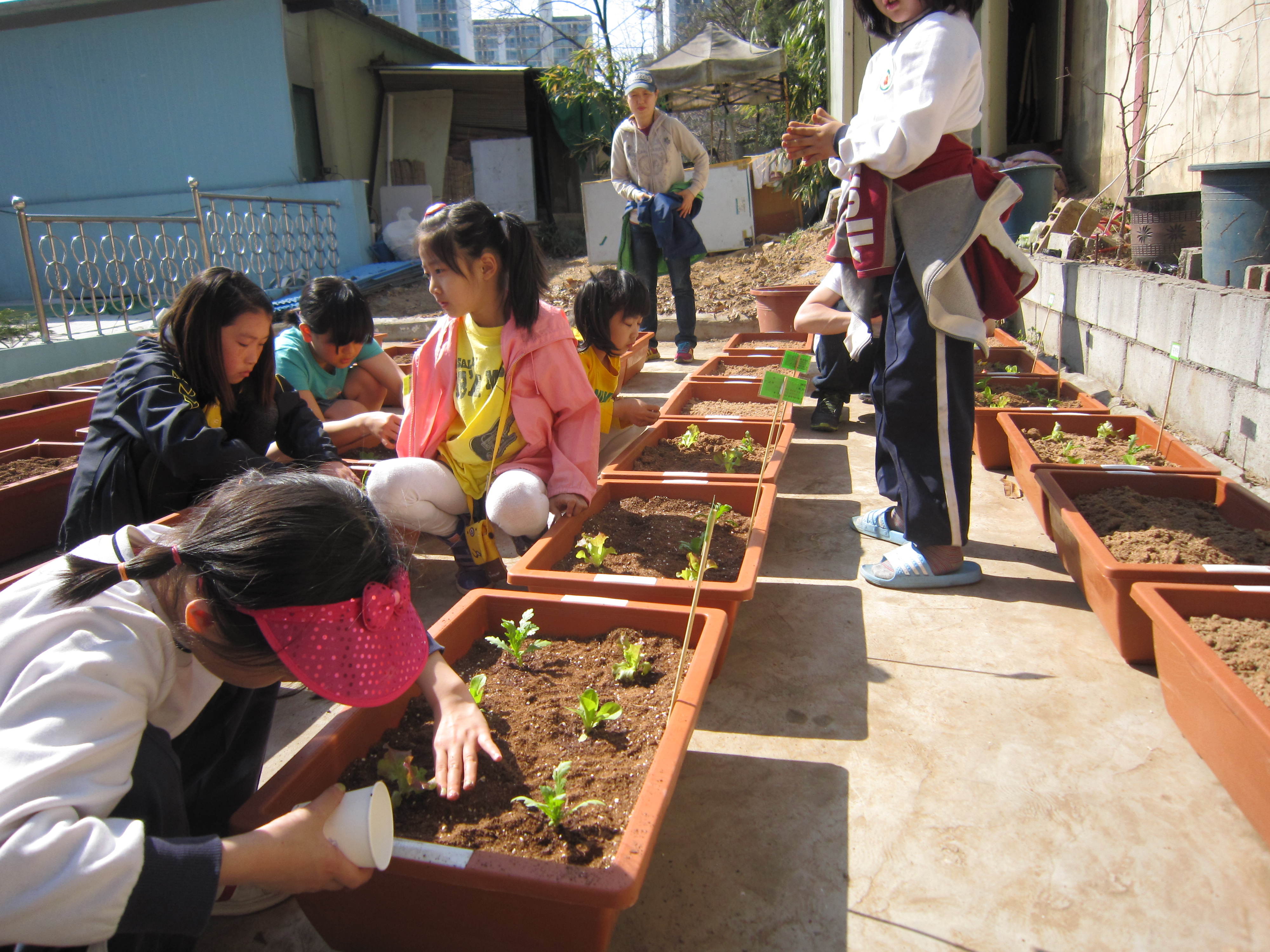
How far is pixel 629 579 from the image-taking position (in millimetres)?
1808

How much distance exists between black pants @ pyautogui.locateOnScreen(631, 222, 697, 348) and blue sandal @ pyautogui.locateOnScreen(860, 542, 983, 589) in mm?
2932

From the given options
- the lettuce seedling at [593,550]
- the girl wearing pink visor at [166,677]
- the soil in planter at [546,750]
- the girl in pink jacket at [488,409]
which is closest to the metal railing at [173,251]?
the girl in pink jacket at [488,409]

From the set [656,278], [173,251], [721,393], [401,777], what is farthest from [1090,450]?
[173,251]

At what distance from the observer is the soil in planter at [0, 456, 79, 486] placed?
9.29 feet

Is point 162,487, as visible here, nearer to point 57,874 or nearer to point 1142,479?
point 57,874

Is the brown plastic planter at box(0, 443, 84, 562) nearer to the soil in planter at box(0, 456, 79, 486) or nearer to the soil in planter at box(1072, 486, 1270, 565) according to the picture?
the soil in planter at box(0, 456, 79, 486)

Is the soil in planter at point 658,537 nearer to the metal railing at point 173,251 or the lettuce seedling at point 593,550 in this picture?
the lettuce seedling at point 593,550

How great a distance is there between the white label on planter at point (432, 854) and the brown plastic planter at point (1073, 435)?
1.93 metres

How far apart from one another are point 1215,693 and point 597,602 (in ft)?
3.71

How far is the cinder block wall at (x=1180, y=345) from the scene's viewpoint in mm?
2520

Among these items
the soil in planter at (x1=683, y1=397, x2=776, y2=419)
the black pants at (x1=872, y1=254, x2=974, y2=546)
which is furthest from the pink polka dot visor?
the soil in planter at (x1=683, y1=397, x2=776, y2=419)

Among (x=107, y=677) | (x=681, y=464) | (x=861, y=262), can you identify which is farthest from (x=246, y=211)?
(x=107, y=677)

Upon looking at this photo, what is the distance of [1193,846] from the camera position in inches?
51.5

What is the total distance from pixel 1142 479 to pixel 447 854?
7.12 feet
